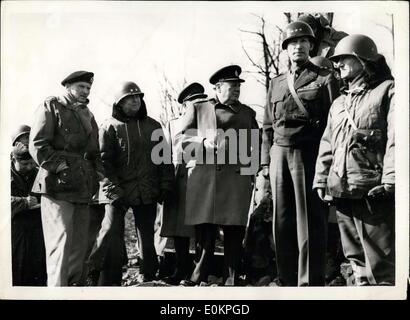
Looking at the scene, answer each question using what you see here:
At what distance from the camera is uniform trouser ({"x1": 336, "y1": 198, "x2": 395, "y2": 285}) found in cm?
708

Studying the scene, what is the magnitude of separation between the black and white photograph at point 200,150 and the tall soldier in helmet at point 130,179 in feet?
0.05

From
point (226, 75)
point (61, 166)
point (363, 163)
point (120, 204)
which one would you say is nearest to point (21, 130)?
point (61, 166)

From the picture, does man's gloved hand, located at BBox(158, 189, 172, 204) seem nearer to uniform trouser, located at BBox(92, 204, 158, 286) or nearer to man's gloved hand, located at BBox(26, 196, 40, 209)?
uniform trouser, located at BBox(92, 204, 158, 286)

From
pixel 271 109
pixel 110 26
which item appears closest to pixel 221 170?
pixel 271 109

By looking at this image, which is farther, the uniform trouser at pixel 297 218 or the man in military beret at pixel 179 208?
the man in military beret at pixel 179 208

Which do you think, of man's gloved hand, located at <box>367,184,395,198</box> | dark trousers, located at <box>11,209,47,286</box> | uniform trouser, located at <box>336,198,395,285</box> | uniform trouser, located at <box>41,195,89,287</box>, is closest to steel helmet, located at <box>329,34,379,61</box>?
man's gloved hand, located at <box>367,184,395,198</box>

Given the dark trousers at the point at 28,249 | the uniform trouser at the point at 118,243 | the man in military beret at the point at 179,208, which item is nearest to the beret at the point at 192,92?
the man in military beret at the point at 179,208

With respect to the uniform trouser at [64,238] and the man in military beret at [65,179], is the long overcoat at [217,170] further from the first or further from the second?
the uniform trouser at [64,238]

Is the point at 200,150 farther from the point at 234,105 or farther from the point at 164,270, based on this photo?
the point at 164,270

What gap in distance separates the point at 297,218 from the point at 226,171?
836 mm

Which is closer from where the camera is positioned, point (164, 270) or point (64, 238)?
point (64, 238)

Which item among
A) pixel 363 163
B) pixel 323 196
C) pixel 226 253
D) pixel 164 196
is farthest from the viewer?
pixel 164 196

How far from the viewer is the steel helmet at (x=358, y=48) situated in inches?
283

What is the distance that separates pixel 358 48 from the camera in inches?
284
